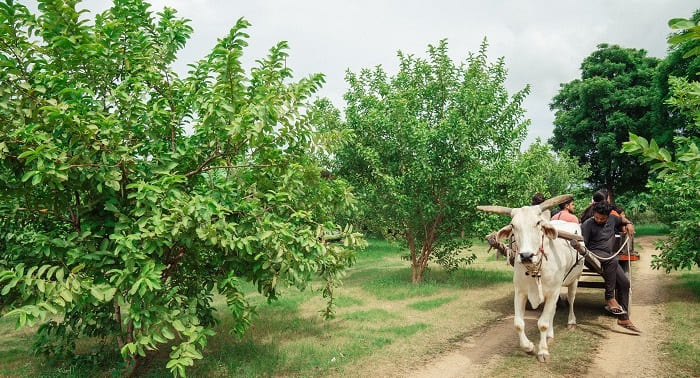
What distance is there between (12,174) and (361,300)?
8.93 m

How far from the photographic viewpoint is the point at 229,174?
6.31 m

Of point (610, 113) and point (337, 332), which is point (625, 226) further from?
point (610, 113)

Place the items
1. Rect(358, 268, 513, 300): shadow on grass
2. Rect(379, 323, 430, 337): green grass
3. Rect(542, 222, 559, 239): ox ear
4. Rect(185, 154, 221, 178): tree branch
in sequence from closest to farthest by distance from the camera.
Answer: Rect(185, 154, 221, 178): tree branch
Rect(542, 222, 559, 239): ox ear
Rect(379, 323, 430, 337): green grass
Rect(358, 268, 513, 300): shadow on grass

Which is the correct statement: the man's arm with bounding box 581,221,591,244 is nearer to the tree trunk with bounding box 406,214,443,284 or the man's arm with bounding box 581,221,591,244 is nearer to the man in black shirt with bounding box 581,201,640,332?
the man in black shirt with bounding box 581,201,640,332

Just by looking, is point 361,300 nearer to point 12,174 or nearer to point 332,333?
point 332,333

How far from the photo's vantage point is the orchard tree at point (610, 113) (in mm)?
27844

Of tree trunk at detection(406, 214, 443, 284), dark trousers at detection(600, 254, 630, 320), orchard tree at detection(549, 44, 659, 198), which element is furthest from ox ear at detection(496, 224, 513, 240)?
orchard tree at detection(549, 44, 659, 198)

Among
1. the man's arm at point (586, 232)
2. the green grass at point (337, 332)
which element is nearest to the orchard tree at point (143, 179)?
the green grass at point (337, 332)

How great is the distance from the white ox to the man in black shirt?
96 cm

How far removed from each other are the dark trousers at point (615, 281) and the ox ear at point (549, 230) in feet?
9.52

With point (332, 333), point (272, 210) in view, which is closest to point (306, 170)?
point (272, 210)

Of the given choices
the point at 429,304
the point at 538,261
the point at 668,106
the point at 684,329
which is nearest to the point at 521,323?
the point at 538,261

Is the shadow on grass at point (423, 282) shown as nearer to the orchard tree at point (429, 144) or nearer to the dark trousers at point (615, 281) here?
the orchard tree at point (429, 144)

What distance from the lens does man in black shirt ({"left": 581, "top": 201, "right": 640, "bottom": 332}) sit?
28.1ft
